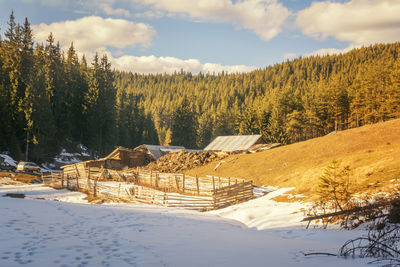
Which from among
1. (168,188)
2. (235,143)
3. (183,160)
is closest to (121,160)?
(183,160)

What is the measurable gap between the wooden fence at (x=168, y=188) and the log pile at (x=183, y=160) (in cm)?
946

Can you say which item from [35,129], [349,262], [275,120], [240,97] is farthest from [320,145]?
[240,97]

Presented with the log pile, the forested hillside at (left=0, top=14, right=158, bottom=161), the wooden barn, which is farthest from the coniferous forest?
the log pile

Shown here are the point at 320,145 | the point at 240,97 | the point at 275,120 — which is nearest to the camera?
the point at 320,145

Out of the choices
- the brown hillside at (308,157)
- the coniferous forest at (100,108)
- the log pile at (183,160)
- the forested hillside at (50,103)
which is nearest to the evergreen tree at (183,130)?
the coniferous forest at (100,108)

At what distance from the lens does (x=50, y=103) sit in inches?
2055

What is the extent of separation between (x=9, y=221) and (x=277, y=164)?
2516 centimetres

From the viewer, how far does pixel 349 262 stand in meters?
5.22

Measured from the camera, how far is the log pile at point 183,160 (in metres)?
37.5

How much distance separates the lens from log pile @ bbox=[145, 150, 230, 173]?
3750cm

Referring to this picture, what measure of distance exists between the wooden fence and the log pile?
31.0 feet

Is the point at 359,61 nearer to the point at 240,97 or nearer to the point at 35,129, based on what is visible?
the point at 240,97

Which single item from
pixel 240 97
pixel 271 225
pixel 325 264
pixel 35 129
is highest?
pixel 240 97

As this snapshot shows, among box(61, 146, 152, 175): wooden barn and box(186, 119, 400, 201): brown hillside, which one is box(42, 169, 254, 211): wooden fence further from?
box(61, 146, 152, 175): wooden barn
